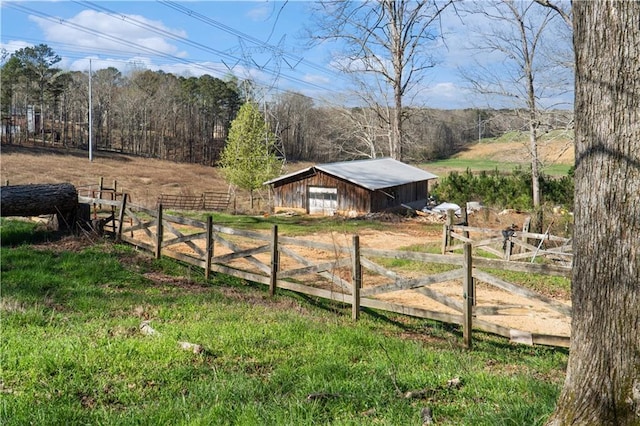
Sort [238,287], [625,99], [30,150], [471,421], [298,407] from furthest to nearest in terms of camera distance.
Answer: [30,150] < [238,287] < [298,407] < [471,421] < [625,99]

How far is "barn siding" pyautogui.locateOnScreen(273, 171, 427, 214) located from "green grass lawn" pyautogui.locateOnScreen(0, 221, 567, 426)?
2532 centimetres

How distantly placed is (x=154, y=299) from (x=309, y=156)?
96.7 meters

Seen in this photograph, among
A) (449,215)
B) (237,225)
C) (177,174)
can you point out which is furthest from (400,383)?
(177,174)

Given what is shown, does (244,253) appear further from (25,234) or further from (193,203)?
(193,203)

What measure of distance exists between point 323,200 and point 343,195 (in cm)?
Result: 169

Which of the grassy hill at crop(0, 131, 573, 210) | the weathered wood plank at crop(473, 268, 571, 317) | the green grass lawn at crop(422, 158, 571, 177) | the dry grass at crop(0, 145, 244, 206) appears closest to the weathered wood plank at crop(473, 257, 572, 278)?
the weathered wood plank at crop(473, 268, 571, 317)

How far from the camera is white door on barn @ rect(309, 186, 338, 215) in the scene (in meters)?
35.8

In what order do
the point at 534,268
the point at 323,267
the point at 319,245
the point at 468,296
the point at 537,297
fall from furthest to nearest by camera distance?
the point at 319,245 → the point at 323,267 → the point at 468,296 → the point at 534,268 → the point at 537,297

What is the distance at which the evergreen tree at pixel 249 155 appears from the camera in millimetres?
46781

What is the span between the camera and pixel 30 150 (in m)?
Answer: 68.4

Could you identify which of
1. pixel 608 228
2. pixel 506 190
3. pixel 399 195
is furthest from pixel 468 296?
pixel 506 190

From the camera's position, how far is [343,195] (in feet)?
116

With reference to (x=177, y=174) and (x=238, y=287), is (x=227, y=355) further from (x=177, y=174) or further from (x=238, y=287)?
(x=177, y=174)

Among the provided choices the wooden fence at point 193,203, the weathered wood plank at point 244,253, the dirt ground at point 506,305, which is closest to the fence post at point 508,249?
the dirt ground at point 506,305
